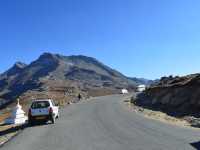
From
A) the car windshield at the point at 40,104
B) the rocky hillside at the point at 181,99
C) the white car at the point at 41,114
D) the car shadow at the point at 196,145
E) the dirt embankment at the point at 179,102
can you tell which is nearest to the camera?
the car shadow at the point at 196,145

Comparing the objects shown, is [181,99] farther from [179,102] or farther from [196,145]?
[196,145]

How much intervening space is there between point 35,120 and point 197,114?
49.3ft

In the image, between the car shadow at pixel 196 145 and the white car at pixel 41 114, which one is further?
the white car at pixel 41 114

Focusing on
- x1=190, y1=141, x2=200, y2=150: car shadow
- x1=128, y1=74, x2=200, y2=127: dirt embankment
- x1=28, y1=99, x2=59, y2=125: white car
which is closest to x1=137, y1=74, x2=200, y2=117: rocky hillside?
x1=128, y1=74, x2=200, y2=127: dirt embankment

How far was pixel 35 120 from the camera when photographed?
29.8m

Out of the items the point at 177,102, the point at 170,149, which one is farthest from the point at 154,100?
the point at 170,149

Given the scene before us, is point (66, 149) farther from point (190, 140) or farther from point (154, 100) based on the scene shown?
point (154, 100)

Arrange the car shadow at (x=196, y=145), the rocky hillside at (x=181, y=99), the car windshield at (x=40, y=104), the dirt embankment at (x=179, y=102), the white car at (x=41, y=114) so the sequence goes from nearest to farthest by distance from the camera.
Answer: the car shadow at (x=196, y=145), the white car at (x=41, y=114), the car windshield at (x=40, y=104), the dirt embankment at (x=179, y=102), the rocky hillside at (x=181, y=99)

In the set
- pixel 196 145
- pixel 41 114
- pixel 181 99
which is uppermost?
pixel 181 99

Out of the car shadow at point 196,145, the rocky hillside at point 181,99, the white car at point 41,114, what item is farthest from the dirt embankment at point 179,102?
the car shadow at point 196,145

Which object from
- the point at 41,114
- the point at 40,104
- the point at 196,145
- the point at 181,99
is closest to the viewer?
the point at 196,145

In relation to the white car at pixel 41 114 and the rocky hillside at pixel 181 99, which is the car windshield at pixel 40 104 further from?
the rocky hillside at pixel 181 99

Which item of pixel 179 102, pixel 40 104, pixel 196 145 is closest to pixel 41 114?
pixel 40 104

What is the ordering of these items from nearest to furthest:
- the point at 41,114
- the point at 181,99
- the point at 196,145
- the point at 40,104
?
the point at 196,145 < the point at 41,114 < the point at 40,104 < the point at 181,99
